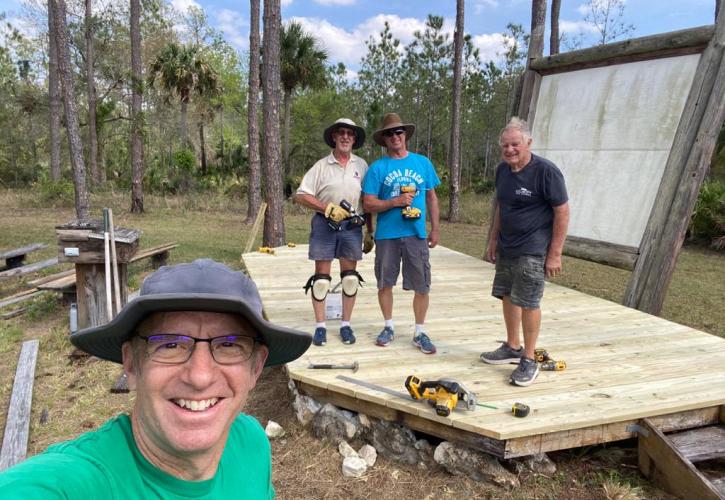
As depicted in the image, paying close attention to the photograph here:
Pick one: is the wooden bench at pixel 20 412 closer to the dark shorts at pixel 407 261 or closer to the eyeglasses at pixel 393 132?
the dark shorts at pixel 407 261

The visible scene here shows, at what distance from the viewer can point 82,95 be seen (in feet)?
92.0

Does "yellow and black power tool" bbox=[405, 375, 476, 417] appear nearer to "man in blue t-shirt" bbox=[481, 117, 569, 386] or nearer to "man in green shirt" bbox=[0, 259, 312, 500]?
"man in blue t-shirt" bbox=[481, 117, 569, 386]

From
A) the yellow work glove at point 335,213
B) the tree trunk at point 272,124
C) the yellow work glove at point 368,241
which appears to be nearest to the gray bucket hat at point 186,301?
the yellow work glove at point 335,213

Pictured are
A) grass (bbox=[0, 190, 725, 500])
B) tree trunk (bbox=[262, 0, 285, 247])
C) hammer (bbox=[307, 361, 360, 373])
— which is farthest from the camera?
tree trunk (bbox=[262, 0, 285, 247])

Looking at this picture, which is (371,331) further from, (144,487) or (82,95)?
(82,95)

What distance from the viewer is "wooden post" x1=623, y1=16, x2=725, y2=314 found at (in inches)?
193

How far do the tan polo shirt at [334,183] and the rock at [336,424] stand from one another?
1.61 metres

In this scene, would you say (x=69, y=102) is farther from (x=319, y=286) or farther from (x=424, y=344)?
(x=424, y=344)

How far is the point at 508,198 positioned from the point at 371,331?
1.82m

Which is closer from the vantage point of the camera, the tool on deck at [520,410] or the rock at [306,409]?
the tool on deck at [520,410]

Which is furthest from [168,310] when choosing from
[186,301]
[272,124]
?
[272,124]

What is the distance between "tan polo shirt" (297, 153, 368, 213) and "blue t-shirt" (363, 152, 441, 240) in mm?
121

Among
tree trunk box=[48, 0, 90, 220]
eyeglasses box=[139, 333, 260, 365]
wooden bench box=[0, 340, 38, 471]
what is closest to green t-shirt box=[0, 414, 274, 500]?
eyeglasses box=[139, 333, 260, 365]

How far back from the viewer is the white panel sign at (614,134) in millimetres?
5316
